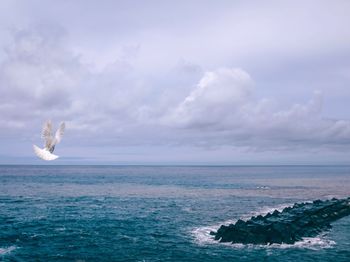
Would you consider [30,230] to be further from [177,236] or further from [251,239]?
[251,239]

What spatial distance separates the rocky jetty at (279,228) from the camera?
150 ft

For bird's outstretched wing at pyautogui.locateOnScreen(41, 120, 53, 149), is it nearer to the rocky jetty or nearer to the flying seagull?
the flying seagull

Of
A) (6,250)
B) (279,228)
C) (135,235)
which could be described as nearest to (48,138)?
(6,250)

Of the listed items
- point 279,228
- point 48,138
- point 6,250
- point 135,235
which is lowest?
point 6,250

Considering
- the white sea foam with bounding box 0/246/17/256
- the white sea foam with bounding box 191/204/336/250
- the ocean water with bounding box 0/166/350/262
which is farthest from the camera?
the white sea foam with bounding box 191/204/336/250

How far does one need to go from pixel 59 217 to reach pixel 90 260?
2645 centimetres

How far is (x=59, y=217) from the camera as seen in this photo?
62188 millimetres

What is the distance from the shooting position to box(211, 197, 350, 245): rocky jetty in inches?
1805

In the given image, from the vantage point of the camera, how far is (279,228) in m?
47.8

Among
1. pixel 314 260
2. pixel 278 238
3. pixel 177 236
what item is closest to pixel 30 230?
pixel 177 236

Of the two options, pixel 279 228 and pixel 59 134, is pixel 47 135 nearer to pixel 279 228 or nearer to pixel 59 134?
pixel 59 134

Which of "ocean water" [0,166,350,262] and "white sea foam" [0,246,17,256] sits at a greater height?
"ocean water" [0,166,350,262]

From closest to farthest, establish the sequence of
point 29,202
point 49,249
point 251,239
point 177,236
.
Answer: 1. point 49,249
2. point 251,239
3. point 177,236
4. point 29,202

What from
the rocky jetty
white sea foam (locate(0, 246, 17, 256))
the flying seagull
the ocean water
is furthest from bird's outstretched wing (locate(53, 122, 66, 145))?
the rocky jetty
